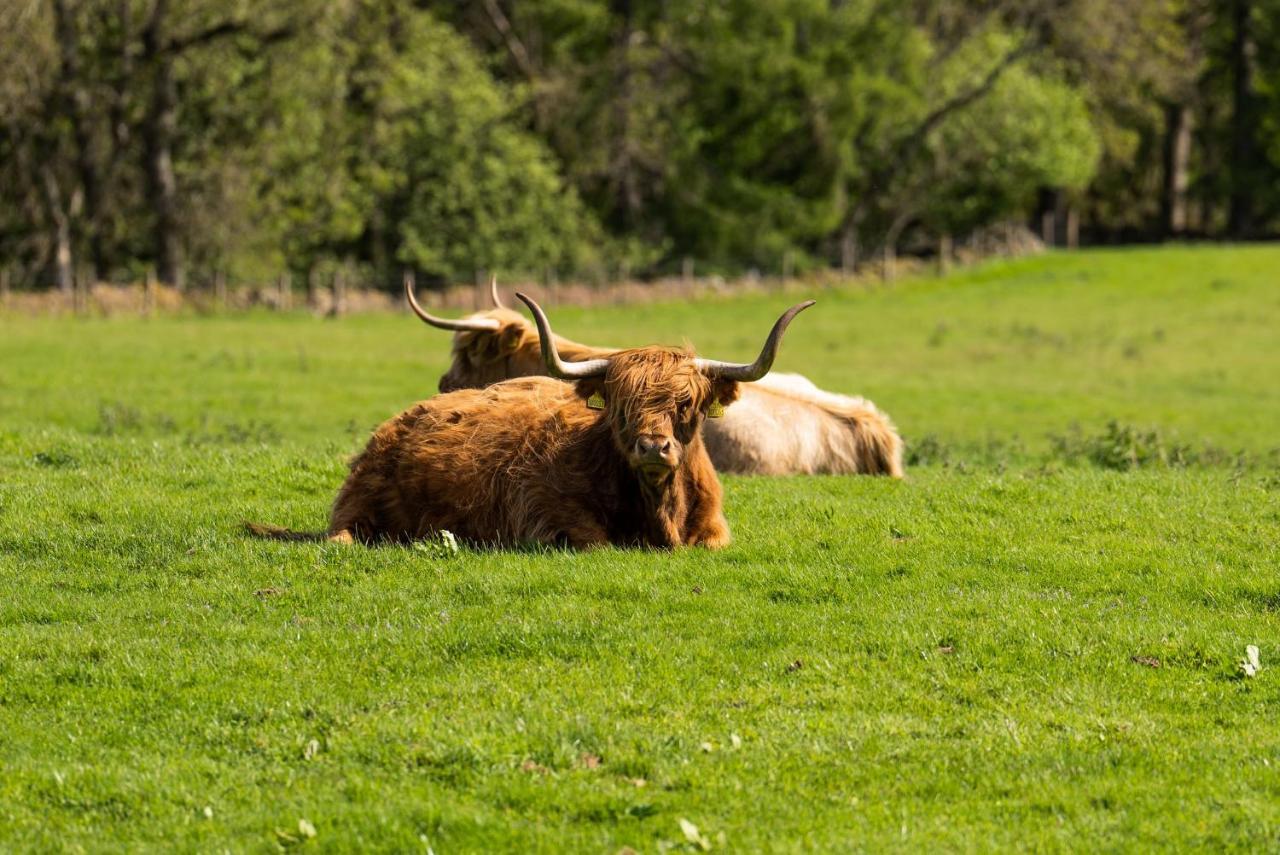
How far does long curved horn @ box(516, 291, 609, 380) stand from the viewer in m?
10.6

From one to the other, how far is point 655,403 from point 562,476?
2.61 ft

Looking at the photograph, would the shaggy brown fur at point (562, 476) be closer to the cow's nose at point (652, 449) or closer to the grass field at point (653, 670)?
the cow's nose at point (652, 449)

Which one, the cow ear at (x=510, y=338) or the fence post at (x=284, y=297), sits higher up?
the cow ear at (x=510, y=338)

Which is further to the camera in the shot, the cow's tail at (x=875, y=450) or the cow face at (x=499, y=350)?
the cow face at (x=499, y=350)

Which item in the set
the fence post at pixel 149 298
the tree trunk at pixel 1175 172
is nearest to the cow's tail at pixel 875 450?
the fence post at pixel 149 298

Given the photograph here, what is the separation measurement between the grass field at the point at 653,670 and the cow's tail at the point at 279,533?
0.16 meters

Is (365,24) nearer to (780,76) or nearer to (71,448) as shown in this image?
(780,76)

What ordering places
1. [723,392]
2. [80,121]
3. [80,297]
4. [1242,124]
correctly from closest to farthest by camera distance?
1. [723,392]
2. [80,297]
3. [80,121]
4. [1242,124]

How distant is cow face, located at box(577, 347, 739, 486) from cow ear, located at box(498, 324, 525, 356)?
541 centimetres

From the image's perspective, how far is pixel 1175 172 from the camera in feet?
253

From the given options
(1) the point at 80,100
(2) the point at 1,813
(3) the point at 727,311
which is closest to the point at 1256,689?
(2) the point at 1,813

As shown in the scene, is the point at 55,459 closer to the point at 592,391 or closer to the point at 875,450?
the point at 592,391

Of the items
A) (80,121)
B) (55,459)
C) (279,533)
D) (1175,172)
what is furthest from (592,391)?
(1175,172)

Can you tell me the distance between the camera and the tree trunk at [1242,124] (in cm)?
7294
